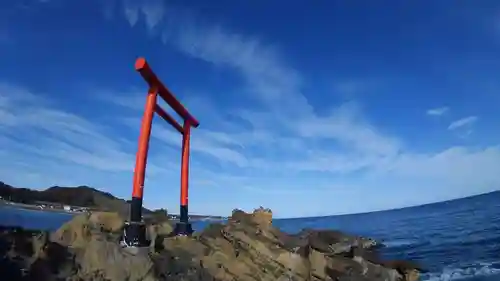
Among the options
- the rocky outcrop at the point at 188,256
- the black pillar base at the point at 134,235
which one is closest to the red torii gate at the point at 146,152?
the black pillar base at the point at 134,235

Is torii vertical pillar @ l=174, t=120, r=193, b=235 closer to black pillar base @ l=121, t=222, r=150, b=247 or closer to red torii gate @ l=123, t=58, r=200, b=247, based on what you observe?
red torii gate @ l=123, t=58, r=200, b=247

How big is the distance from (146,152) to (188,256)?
2924 mm

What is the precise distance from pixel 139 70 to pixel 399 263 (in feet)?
41.0

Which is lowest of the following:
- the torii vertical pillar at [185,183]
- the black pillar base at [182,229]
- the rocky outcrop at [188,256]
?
the rocky outcrop at [188,256]

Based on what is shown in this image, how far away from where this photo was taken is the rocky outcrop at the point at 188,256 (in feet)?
25.3

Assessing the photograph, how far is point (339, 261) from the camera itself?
13.3m

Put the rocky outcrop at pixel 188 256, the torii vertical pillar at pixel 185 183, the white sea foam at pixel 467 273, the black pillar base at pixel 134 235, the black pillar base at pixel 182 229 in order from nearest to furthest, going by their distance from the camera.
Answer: the rocky outcrop at pixel 188 256
the black pillar base at pixel 134 235
the black pillar base at pixel 182 229
the torii vertical pillar at pixel 185 183
the white sea foam at pixel 467 273

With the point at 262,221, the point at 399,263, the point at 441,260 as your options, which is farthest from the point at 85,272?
the point at 441,260

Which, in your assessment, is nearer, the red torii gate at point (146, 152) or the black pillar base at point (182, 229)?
the red torii gate at point (146, 152)

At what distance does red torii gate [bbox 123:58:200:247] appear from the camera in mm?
9469

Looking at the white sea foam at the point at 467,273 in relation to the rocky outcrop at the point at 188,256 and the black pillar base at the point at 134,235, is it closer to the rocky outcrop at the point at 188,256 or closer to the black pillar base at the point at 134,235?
the rocky outcrop at the point at 188,256

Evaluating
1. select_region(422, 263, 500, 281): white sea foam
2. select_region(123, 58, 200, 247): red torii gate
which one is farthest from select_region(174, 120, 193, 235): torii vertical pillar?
select_region(422, 263, 500, 281): white sea foam

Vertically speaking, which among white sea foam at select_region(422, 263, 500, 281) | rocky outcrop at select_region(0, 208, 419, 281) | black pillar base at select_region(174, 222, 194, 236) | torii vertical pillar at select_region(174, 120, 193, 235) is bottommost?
white sea foam at select_region(422, 263, 500, 281)

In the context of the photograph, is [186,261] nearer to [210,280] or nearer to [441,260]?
[210,280]
